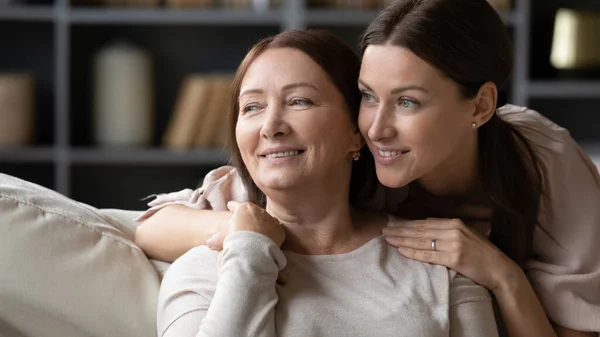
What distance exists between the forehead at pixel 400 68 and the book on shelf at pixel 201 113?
240 cm

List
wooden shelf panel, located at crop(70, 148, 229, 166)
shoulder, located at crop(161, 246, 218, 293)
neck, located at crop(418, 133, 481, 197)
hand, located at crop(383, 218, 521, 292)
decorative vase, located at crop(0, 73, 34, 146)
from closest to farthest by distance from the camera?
1. shoulder, located at crop(161, 246, 218, 293)
2. hand, located at crop(383, 218, 521, 292)
3. neck, located at crop(418, 133, 481, 197)
4. decorative vase, located at crop(0, 73, 34, 146)
5. wooden shelf panel, located at crop(70, 148, 229, 166)

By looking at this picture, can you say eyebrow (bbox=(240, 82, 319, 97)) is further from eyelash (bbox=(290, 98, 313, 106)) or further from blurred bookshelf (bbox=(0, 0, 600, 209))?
blurred bookshelf (bbox=(0, 0, 600, 209))

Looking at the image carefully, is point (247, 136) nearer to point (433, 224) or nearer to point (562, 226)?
point (433, 224)

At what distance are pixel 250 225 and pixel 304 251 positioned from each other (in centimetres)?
14

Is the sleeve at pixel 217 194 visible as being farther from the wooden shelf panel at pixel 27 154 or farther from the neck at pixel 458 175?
the wooden shelf panel at pixel 27 154

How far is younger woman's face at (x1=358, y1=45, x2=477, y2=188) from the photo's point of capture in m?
1.53

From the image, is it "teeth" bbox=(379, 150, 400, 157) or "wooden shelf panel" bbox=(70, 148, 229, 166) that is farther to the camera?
"wooden shelf panel" bbox=(70, 148, 229, 166)

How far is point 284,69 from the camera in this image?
1.58 metres

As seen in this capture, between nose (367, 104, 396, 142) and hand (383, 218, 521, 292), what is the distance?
0.20m

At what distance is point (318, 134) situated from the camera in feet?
5.20

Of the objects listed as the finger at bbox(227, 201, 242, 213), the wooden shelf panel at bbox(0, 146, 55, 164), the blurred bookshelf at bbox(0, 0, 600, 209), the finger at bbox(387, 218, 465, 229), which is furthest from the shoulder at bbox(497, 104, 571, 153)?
the wooden shelf panel at bbox(0, 146, 55, 164)

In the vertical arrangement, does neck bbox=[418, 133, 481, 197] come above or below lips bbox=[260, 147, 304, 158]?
below

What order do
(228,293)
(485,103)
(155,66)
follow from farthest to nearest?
(155,66), (485,103), (228,293)

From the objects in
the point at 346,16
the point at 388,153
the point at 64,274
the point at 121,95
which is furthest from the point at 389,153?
the point at 121,95
